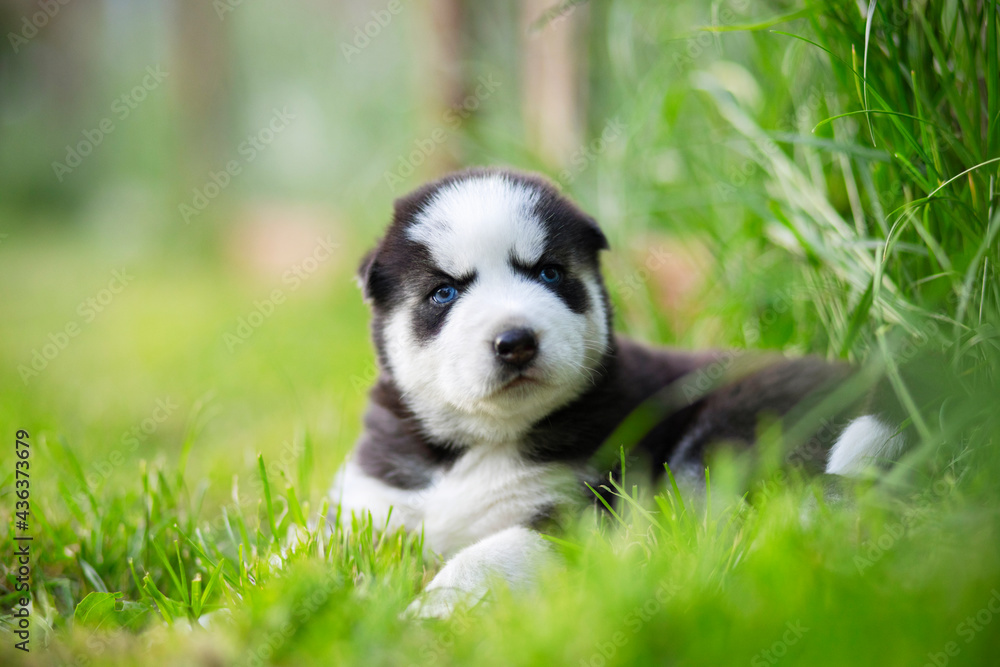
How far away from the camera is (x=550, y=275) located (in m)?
2.85

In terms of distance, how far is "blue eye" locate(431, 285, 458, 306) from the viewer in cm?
277

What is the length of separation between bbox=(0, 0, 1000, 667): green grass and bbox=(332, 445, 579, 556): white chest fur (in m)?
0.13

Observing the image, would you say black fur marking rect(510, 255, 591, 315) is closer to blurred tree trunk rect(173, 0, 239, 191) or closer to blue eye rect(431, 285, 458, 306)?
blue eye rect(431, 285, 458, 306)

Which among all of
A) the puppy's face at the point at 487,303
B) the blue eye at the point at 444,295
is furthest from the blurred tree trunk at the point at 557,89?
the blue eye at the point at 444,295

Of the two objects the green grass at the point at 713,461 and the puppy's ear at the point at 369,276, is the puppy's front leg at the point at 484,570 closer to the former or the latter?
the green grass at the point at 713,461

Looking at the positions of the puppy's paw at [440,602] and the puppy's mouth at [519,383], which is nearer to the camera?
the puppy's paw at [440,602]

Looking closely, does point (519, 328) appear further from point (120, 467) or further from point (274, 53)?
point (274, 53)

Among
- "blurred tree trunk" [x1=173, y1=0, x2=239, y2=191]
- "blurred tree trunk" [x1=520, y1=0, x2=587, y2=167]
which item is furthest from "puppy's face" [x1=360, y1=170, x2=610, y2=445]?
"blurred tree trunk" [x1=173, y1=0, x2=239, y2=191]

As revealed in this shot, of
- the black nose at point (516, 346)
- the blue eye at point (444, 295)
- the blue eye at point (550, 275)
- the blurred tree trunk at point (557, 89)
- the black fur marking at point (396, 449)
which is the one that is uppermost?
the blurred tree trunk at point (557, 89)

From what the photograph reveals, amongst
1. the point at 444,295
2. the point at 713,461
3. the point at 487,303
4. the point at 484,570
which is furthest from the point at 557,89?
the point at 484,570

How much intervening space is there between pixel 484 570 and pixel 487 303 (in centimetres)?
90

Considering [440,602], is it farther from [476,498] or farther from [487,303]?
[487,303]

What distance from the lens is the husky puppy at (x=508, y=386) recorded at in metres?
2.57

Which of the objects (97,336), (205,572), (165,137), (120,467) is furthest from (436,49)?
(165,137)
